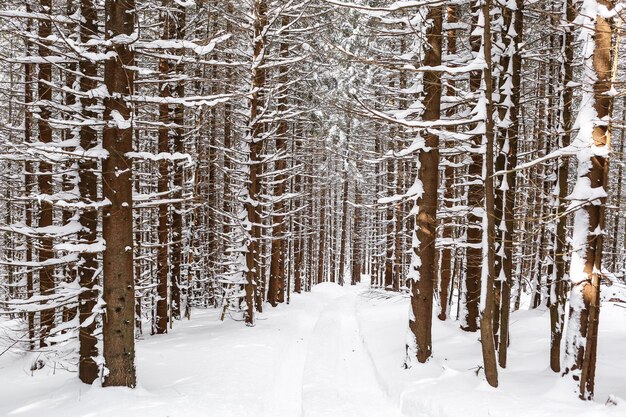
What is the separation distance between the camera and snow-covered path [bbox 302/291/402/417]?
26.2 feet

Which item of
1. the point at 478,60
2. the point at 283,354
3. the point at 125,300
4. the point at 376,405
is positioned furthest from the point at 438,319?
the point at 125,300

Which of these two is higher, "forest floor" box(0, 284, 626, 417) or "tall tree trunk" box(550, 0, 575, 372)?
"tall tree trunk" box(550, 0, 575, 372)

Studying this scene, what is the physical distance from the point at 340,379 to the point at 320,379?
1.60ft

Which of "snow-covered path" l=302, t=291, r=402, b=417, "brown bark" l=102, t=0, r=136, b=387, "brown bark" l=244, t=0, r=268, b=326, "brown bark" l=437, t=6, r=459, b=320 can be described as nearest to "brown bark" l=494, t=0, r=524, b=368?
"brown bark" l=437, t=6, r=459, b=320

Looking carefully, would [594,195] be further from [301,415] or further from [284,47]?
[284,47]

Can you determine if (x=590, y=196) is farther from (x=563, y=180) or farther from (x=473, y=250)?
(x=473, y=250)

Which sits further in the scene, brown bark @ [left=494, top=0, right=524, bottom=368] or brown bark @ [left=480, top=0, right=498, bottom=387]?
brown bark @ [left=494, top=0, right=524, bottom=368]

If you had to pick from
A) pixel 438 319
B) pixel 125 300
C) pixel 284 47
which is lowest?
pixel 438 319

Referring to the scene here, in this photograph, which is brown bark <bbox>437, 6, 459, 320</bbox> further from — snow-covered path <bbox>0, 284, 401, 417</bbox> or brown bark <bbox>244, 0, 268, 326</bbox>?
brown bark <bbox>244, 0, 268, 326</bbox>

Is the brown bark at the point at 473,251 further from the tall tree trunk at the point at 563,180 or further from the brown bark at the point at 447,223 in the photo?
the tall tree trunk at the point at 563,180

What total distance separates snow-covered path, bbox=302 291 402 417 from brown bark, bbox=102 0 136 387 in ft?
11.2

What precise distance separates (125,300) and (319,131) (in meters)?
22.6

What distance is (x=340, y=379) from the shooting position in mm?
9930

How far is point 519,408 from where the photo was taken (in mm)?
6305
